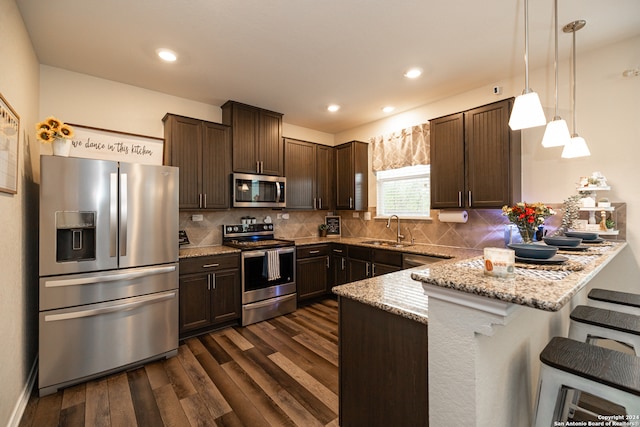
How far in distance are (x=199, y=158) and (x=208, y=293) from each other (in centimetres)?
155

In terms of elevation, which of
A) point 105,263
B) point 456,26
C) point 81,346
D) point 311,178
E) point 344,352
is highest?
point 456,26

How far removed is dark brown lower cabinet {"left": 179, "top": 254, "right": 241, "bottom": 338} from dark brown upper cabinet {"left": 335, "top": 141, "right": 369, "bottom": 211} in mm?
1969

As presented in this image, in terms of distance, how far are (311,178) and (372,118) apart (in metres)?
1.32

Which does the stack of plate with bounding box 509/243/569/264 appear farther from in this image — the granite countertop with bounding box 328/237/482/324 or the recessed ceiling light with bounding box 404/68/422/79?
the recessed ceiling light with bounding box 404/68/422/79

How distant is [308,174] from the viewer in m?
4.31

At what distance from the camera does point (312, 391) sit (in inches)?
80.2

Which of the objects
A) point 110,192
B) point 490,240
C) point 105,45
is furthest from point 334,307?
point 105,45

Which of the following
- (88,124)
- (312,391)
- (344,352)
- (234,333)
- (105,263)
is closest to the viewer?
(344,352)

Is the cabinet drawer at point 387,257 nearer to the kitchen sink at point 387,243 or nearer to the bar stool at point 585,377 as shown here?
the kitchen sink at point 387,243

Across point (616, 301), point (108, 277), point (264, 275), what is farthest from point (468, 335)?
point (264, 275)

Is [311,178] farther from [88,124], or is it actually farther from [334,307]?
[88,124]

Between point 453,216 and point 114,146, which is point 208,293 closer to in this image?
point 114,146

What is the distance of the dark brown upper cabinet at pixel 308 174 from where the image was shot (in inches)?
161

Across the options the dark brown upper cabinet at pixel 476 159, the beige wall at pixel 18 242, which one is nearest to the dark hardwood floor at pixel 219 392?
the beige wall at pixel 18 242
